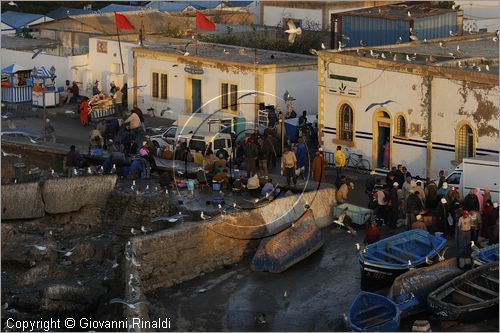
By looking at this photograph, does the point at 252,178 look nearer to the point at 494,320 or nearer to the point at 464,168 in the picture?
the point at 464,168

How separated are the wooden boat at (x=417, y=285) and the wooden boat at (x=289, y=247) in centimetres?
355

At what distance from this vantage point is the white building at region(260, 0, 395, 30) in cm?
6191

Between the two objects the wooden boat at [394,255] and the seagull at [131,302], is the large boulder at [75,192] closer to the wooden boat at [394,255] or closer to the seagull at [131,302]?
the seagull at [131,302]

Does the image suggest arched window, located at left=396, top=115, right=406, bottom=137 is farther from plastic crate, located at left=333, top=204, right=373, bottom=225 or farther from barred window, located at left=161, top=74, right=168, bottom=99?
barred window, located at left=161, top=74, right=168, bottom=99

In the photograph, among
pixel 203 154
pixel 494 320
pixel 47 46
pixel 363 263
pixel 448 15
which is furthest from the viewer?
pixel 47 46

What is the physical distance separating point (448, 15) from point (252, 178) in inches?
495

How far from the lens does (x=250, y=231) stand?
35000 millimetres

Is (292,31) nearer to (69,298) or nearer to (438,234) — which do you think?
(438,234)

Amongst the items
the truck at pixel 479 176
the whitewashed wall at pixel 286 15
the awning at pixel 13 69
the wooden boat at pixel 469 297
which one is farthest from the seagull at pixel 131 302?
the whitewashed wall at pixel 286 15

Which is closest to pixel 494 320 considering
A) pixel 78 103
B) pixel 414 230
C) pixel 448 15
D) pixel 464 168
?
pixel 414 230

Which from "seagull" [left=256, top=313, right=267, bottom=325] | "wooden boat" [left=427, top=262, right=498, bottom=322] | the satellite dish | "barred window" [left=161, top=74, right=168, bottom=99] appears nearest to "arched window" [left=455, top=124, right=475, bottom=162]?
"wooden boat" [left=427, top=262, right=498, bottom=322]

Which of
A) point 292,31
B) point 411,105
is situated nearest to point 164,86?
point 292,31

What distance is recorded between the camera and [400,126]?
39.2m

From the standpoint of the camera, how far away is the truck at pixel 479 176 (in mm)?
35500
